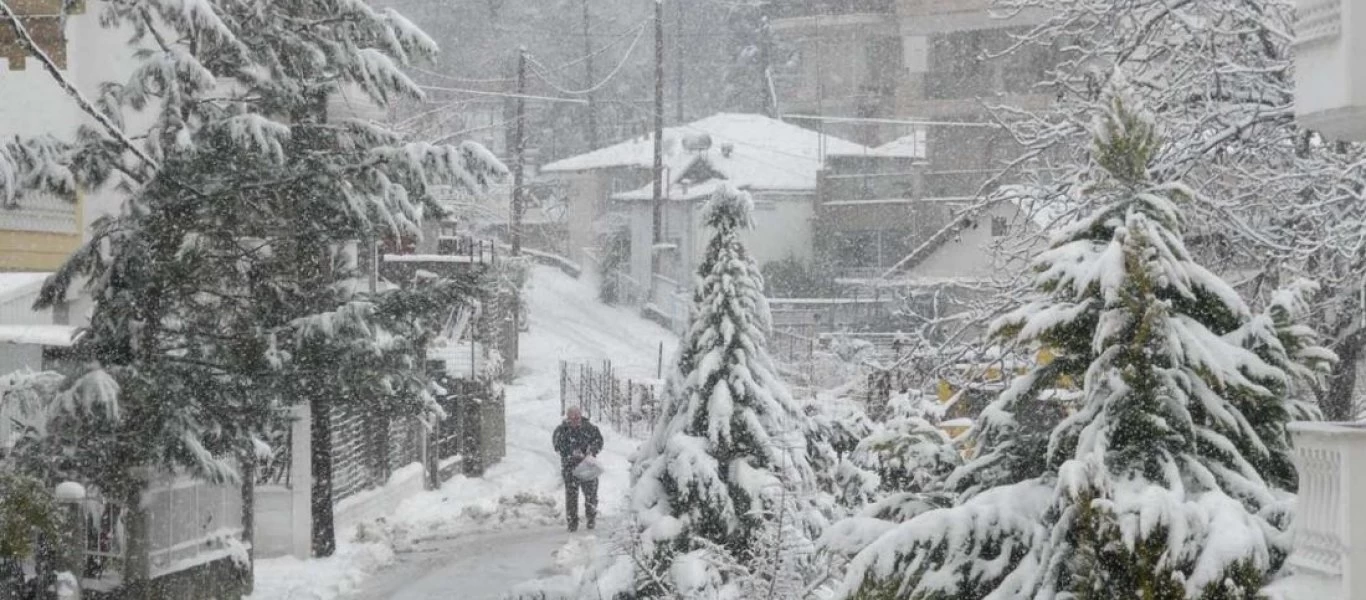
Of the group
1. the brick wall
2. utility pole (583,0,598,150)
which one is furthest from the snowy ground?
utility pole (583,0,598,150)

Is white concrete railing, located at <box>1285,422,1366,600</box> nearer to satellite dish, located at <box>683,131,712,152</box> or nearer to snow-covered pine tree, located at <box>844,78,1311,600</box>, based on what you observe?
snow-covered pine tree, located at <box>844,78,1311,600</box>

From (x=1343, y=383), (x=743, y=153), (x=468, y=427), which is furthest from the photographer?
(x=743, y=153)

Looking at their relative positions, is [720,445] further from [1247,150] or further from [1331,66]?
[1247,150]

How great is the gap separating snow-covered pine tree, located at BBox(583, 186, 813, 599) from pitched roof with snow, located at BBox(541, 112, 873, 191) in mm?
35911

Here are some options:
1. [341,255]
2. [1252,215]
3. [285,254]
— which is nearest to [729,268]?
[1252,215]

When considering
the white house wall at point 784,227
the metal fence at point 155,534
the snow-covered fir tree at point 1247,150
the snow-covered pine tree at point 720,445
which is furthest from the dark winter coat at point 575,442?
the white house wall at point 784,227

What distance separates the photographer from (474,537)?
63.8 ft

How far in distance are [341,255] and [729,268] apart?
8.83 metres

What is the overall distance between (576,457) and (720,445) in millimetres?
10467

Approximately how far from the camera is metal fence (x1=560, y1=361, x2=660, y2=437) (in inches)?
1117

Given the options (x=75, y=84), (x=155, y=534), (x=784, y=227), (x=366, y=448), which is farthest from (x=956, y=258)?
(x=155, y=534)

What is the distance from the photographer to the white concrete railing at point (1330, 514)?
203 inches

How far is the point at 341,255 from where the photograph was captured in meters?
17.2

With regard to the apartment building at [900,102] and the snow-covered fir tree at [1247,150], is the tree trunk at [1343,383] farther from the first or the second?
the apartment building at [900,102]
